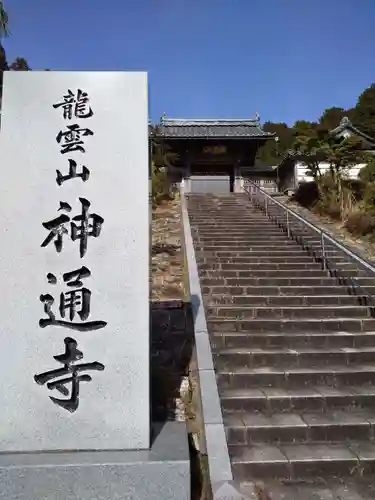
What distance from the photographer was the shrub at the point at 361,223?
A: 454 inches

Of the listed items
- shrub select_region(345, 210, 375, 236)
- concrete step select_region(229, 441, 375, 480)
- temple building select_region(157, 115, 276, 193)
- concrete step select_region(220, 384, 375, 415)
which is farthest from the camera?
temple building select_region(157, 115, 276, 193)

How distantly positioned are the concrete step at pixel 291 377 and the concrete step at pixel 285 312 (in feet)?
4.64

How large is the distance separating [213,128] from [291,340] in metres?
21.5

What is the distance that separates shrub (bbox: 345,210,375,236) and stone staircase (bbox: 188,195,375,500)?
327cm

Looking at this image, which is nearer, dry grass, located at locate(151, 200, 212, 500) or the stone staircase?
dry grass, located at locate(151, 200, 212, 500)

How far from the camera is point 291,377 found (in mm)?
4875

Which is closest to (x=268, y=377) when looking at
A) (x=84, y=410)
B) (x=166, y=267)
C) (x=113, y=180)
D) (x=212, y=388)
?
(x=212, y=388)

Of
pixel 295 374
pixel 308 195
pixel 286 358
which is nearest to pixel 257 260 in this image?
pixel 286 358

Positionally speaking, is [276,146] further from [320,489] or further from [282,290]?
[320,489]

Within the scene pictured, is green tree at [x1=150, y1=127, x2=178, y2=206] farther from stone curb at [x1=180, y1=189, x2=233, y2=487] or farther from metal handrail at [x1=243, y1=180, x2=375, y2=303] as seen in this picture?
stone curb at [x1=180, y1=189, x2=233, y2=487]

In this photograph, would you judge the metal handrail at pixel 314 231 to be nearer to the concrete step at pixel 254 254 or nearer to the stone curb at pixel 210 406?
the concrete step at pixel 254 254

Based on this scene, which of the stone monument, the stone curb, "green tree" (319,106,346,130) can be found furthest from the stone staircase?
"green tree" (319,106,346,130)

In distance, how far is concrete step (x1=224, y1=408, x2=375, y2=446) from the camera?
4074 mm

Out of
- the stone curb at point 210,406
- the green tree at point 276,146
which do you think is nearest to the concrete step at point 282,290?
the stone curb at point 210,406
